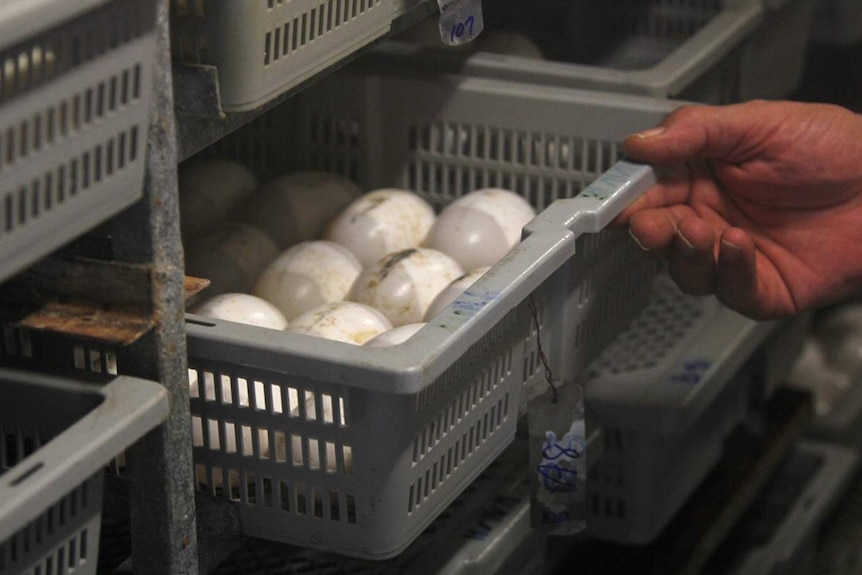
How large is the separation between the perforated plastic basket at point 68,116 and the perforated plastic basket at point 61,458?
14 cm

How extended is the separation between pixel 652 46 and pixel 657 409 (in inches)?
28.7

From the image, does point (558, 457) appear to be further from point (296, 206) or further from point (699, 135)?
point (296, 206)

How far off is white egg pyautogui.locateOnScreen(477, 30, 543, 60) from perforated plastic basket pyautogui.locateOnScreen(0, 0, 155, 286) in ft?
3.61

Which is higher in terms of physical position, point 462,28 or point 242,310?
point 462,28

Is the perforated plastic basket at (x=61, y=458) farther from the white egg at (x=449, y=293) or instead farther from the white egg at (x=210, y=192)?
the white egg at (x=210, y=192)

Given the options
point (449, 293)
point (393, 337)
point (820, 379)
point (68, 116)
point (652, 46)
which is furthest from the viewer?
point (820, 379)

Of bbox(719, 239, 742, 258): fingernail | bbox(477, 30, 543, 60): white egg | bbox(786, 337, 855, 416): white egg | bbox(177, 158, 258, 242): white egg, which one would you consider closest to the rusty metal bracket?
bbox(177, 158, 258, 242): white egg

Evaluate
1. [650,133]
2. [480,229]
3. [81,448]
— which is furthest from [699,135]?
[81,448]

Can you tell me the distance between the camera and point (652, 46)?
2.18 m

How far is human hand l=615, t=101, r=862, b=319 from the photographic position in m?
1.51

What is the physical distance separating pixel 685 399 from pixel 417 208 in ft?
1.50

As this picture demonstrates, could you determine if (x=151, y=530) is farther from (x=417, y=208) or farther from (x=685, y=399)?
(x=685, y=399)

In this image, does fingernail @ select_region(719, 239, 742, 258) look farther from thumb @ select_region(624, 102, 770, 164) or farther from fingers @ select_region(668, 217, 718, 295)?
thumb @ select_region(624, 102, 770, 164)

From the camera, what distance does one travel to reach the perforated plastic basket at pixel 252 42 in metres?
1.08
